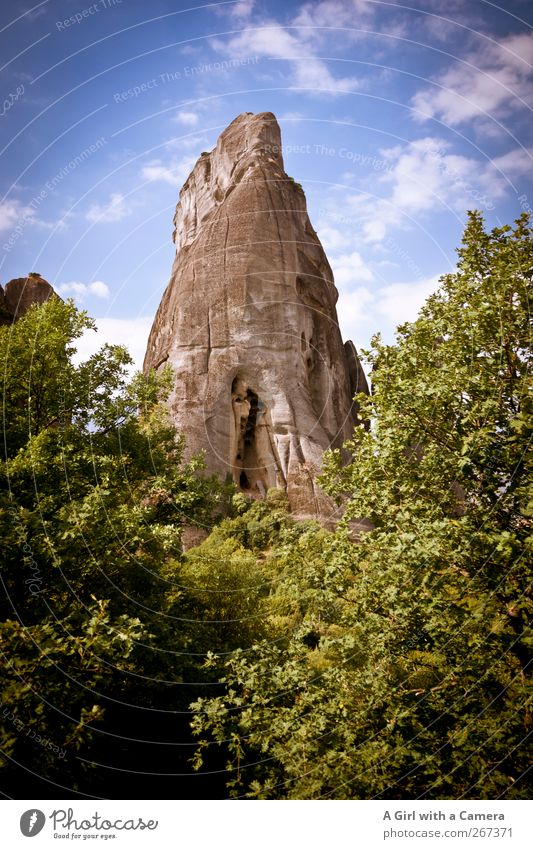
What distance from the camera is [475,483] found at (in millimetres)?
6973

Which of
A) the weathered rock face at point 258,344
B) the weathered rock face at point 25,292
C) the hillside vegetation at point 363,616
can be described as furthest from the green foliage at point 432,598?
the weathered rock face at point 25,292

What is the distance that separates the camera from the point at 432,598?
21.3ft

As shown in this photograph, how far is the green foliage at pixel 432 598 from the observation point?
616cm

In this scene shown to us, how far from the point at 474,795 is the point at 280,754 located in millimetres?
2450

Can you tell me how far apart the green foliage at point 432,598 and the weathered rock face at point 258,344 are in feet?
76.7

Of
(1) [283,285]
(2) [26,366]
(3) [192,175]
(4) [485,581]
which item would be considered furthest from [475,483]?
(3) [192,175]

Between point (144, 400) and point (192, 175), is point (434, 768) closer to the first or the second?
point (144, 400)

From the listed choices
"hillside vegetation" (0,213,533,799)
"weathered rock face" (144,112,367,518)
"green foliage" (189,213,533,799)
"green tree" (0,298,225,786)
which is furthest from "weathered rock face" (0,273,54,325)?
"green foliage" (189,213,533,799)

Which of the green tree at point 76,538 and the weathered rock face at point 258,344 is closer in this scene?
the green tree at point 76,538
